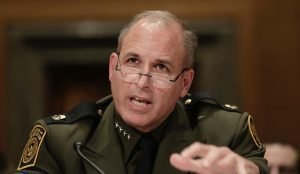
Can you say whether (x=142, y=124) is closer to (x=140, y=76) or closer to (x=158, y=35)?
(x=140, y=76)

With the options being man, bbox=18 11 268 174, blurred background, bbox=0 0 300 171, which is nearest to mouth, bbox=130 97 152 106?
man, bbox=18 11 268 174

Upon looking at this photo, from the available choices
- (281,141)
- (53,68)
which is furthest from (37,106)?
(281,141)

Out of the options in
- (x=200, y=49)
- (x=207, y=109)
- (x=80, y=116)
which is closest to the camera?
(x=80, y=116)

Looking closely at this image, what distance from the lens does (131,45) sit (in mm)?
1841

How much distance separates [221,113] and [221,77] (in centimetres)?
154

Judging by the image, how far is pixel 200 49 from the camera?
11.6ft

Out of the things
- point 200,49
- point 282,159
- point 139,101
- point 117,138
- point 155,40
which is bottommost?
point 282,159

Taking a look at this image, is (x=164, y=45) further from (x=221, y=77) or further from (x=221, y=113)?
(x=221, y=77)

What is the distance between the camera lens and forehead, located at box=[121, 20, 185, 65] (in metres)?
1.81

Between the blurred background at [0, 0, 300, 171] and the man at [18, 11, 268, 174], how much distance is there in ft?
5.02

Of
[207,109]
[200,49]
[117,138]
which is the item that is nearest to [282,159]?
[200,49]

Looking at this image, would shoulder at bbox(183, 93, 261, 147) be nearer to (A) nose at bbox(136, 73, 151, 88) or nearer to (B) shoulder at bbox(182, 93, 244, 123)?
(B) shoulder at bbox(182, 93, 244, 123)

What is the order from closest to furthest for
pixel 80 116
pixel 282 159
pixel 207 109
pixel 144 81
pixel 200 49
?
pixel 144 81 → pixel 80 116 → pixel 207 109 → pixel 282 159 → pixel 200 49

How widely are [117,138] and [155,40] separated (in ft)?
1.00
